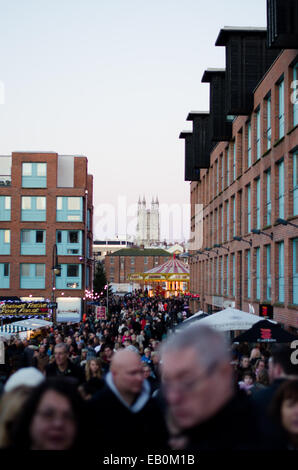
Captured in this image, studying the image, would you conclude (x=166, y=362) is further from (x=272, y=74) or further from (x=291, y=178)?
(x=272, y=74)

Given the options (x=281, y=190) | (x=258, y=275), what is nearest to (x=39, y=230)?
(x=258, y=275)

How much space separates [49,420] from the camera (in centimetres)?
294

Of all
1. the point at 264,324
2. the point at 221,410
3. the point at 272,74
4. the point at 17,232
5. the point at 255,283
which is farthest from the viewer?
the point at 17,232

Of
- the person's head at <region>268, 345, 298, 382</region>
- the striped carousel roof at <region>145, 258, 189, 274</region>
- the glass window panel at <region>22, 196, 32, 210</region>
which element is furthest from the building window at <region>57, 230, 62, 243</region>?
the person's head at <region>268, 345, 298, 382</region>

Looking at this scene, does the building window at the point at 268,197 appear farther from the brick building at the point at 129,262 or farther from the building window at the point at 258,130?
the brick building at the point at 129,262

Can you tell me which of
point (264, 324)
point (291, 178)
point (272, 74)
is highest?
point (272, 74)

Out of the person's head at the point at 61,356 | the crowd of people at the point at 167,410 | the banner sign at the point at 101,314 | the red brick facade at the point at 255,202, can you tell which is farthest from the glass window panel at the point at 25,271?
the crowd of people at the point at 167,410

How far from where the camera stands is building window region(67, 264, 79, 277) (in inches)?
2415

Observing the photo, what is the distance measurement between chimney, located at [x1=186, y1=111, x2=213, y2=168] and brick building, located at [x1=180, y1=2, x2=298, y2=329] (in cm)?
12

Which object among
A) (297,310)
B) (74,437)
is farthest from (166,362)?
(297,310)

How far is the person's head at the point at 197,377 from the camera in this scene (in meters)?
2.53

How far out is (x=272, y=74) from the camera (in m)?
25.0

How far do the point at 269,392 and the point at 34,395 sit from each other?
5.18 ft

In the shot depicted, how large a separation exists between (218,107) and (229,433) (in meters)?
36.1
